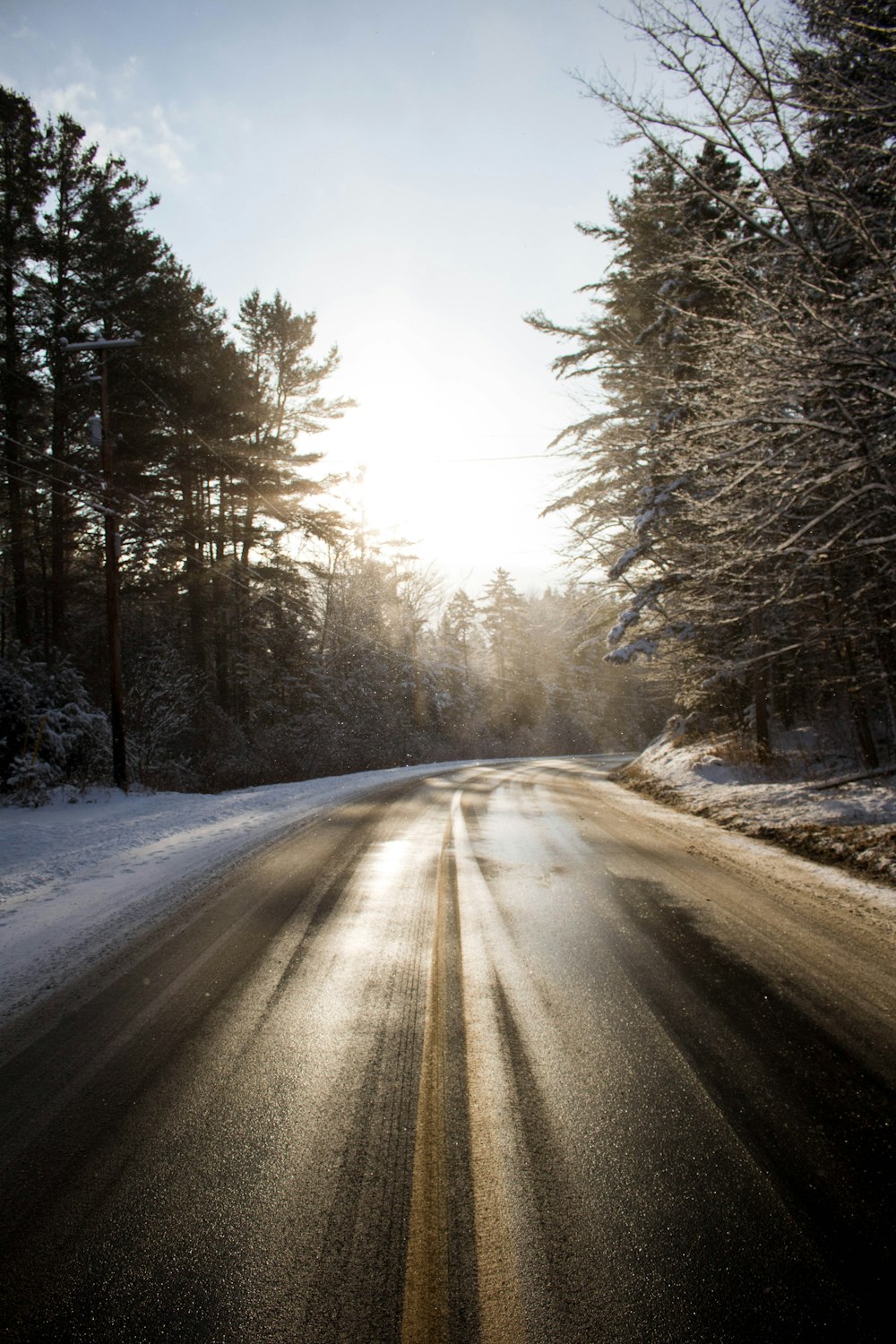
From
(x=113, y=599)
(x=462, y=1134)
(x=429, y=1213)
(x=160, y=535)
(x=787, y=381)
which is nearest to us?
(x=429, y=1213)

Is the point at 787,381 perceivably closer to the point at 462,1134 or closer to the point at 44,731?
the point at 462,1134

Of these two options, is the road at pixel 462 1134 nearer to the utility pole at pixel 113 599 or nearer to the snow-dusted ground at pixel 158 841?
the snow-dusted ground at pixel 158 841

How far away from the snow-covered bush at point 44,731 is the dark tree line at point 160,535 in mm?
42

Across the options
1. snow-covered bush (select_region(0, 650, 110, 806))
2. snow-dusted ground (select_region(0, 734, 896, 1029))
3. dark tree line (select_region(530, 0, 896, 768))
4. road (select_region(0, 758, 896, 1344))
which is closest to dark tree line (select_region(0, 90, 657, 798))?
snow-covered bush (select_region(0, 650, 110, 806))

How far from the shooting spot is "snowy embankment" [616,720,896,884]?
5.88 metres

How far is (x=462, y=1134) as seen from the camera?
212cm

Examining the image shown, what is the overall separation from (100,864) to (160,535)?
15.0 metres

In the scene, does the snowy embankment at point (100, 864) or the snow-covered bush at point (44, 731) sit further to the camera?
the snow-covered bush at point (44, 731)

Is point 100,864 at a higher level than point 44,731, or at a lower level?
lower

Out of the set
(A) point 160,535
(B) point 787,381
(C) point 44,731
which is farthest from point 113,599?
(B) point 787,381

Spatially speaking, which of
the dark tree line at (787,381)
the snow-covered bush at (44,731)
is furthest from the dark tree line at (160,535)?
the dark tree line at (787,381)

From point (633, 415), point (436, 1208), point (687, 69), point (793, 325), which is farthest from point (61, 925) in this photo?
point (633, 415)

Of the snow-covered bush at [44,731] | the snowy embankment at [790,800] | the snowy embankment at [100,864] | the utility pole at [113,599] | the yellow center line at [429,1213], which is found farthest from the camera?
the utility pole at [113,599]

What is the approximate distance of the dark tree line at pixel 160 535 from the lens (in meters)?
15.4
